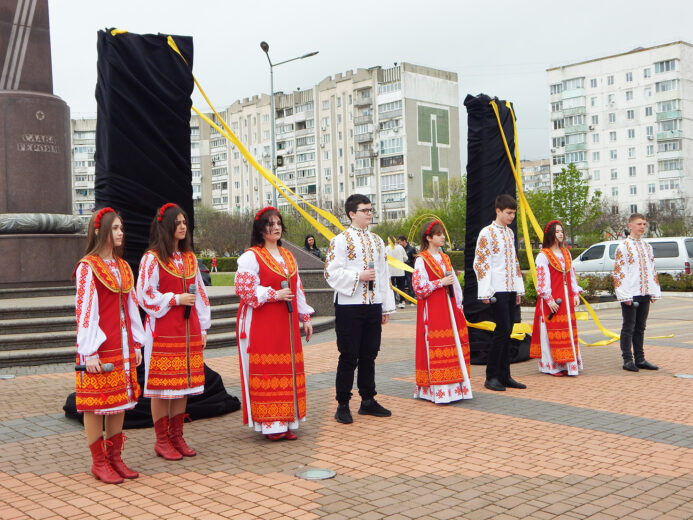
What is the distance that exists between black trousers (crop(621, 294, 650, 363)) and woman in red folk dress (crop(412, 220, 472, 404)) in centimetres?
289

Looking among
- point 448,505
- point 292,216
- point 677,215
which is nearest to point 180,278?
point 448,505

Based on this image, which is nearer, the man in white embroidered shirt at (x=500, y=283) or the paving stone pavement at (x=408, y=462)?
the paving stone pavement at (x=408, y=462)

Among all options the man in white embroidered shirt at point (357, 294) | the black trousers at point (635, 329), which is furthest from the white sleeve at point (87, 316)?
the black trousers at point (635, 329)

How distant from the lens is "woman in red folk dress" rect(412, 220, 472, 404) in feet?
25.5

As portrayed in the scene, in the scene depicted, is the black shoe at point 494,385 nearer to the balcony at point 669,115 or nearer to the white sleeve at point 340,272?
the white sleeve at point 340,272

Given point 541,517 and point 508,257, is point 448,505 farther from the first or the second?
point 508,257

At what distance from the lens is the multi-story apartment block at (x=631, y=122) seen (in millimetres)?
Result: 80562

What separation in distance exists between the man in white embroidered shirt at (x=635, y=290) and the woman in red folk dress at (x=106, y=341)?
21.6ft

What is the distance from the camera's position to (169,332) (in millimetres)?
5996

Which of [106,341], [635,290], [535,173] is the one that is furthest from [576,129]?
[106,341]

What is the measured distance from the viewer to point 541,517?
4.43m

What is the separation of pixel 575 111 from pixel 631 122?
22.1ft

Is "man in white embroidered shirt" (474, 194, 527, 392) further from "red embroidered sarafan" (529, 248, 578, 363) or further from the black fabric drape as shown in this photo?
the black fabric drape

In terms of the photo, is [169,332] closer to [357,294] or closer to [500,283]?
[357,294]
